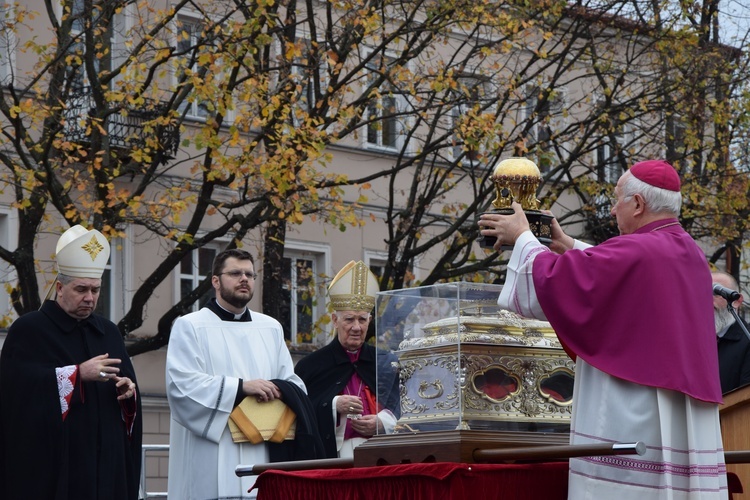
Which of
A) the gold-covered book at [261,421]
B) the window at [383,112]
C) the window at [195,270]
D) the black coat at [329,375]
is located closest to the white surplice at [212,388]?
the gold-covered book at [261,421]

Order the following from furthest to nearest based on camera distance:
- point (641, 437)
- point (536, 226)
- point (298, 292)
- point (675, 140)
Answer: point (298, 292), point (675, 140), point (536, 226), point (641, 437)

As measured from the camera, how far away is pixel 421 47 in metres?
17.5

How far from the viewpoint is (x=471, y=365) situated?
18.1 ft

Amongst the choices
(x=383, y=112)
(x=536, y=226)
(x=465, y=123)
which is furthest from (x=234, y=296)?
(x=383, y=112)

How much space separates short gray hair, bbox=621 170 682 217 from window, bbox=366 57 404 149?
11.3 metres

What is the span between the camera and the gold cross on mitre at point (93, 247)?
9.14 meters

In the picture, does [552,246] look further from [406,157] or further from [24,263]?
[406,157]

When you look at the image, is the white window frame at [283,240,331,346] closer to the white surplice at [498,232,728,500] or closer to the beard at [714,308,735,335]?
the beard at [714,308,735,335]

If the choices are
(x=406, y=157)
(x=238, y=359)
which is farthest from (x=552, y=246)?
(x=406, y=157)

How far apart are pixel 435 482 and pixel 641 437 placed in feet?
2.49

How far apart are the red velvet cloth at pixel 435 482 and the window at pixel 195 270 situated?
720 inches

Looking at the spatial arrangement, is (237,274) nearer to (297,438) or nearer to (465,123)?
(297,438)

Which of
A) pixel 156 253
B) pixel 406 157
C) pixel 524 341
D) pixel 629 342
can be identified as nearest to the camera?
pixel 629 342

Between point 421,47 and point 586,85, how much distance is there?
1035 cm
